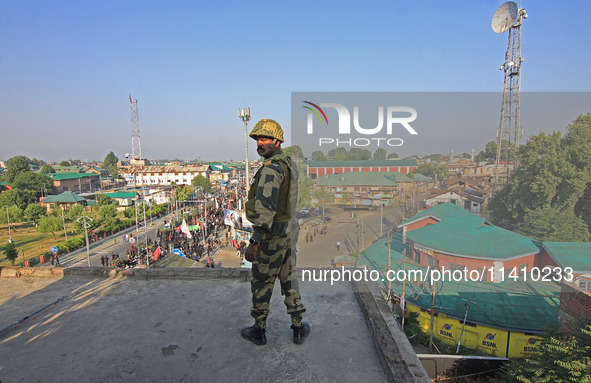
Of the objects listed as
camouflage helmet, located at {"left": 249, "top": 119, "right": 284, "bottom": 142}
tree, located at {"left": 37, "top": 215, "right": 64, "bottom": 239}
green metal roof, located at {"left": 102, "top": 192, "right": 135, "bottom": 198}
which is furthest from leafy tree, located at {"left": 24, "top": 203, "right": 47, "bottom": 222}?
camouflage helmet, located at {"left": 249, "top": 119, "right": 284, "bottom": 142}

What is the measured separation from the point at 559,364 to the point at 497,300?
9.48m

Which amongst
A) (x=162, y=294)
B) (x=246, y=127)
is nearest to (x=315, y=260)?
(x=246, y=127)

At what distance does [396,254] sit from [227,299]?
708 inches

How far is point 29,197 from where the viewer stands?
41.2 metres

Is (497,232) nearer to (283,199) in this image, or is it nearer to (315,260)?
(315,260)

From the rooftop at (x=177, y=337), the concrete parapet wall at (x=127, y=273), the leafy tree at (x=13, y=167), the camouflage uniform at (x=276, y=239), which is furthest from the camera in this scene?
the leafy tree at (x=13, y=167)

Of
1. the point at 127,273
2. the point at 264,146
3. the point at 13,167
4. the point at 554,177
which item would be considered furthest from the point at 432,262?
the point at 13,167

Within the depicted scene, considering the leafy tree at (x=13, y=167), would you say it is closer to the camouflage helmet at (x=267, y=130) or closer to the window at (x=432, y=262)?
the window at (x=432, y=262)

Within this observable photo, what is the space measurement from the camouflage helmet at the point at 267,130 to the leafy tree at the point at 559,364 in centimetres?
630

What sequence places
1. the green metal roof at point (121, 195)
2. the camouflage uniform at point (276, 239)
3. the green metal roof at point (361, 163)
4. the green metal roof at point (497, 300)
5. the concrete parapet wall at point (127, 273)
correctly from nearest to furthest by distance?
the camouflage uniform at point (276, 239) → the concrete parapet wall at point (127, 273) → the green metal roof at point (497, 300) → the green metal roof at point (121, 195) → the green metal roof at point (361, 163)

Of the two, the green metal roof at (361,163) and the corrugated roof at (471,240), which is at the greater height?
the green metal roof at (361,163)

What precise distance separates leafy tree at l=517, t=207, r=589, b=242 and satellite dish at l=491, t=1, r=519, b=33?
1966 centimetres

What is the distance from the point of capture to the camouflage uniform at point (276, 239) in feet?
8.95

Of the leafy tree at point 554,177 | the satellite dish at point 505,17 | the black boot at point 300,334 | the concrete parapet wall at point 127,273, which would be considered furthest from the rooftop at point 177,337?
the satellite dish at point 505,17
